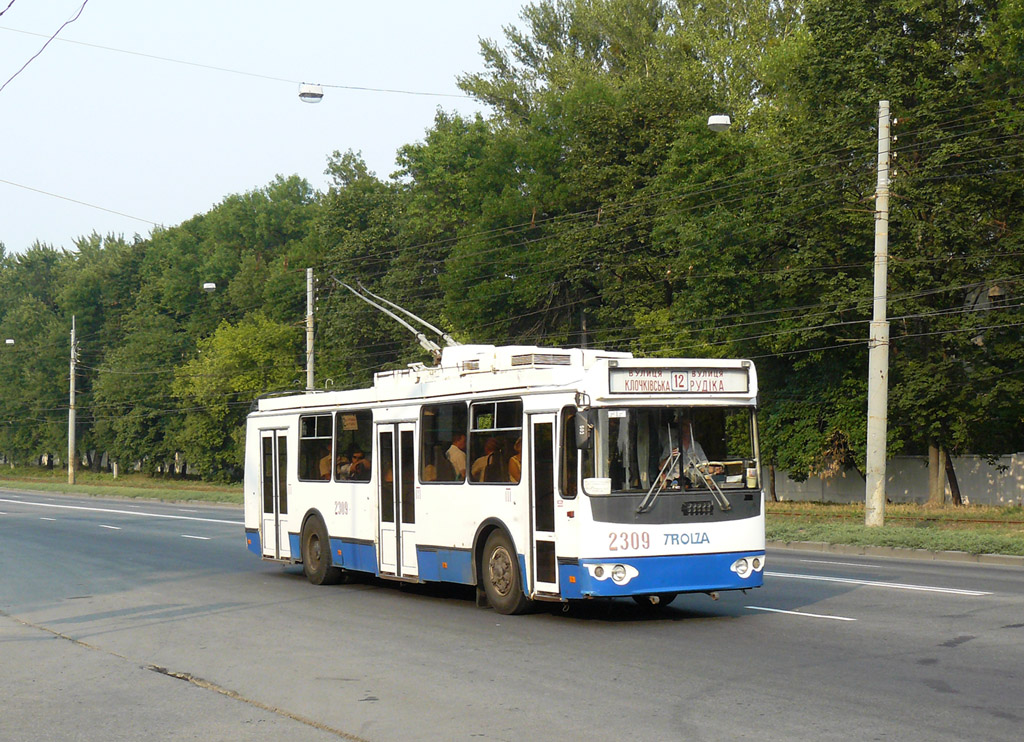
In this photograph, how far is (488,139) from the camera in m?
62.0

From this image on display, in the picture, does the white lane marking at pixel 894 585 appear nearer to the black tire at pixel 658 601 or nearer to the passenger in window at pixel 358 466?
the black tire at pixel 658 601

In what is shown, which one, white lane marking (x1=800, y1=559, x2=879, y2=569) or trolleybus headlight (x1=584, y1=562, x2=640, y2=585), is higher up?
trolleybus headlight (x1=584, y1=562, x2=640, y2=585)

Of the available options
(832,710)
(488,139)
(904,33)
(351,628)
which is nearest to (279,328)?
(488,139)

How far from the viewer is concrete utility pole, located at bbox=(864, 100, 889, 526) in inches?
1061

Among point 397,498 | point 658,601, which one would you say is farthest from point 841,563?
point 397,498

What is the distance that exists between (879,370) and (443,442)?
48.1ft

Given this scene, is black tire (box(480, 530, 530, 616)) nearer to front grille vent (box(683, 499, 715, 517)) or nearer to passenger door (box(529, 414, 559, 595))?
passenger door (box(529, 414, 559, 595))

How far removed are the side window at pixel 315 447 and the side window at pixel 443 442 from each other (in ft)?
9.25

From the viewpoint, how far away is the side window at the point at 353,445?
55.8 feet

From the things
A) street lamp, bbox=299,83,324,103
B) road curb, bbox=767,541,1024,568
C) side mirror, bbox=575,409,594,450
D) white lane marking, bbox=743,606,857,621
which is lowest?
road curb, bbox=767,541,1024,568

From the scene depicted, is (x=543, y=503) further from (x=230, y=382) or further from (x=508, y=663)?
(x=230, y=382)

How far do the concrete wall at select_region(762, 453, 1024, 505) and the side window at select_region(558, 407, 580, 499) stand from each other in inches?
1259

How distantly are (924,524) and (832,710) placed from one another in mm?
24722

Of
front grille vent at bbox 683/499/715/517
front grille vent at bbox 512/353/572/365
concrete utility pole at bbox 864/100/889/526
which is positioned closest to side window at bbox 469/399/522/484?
front grille vent at bbox 512/353/572/365
